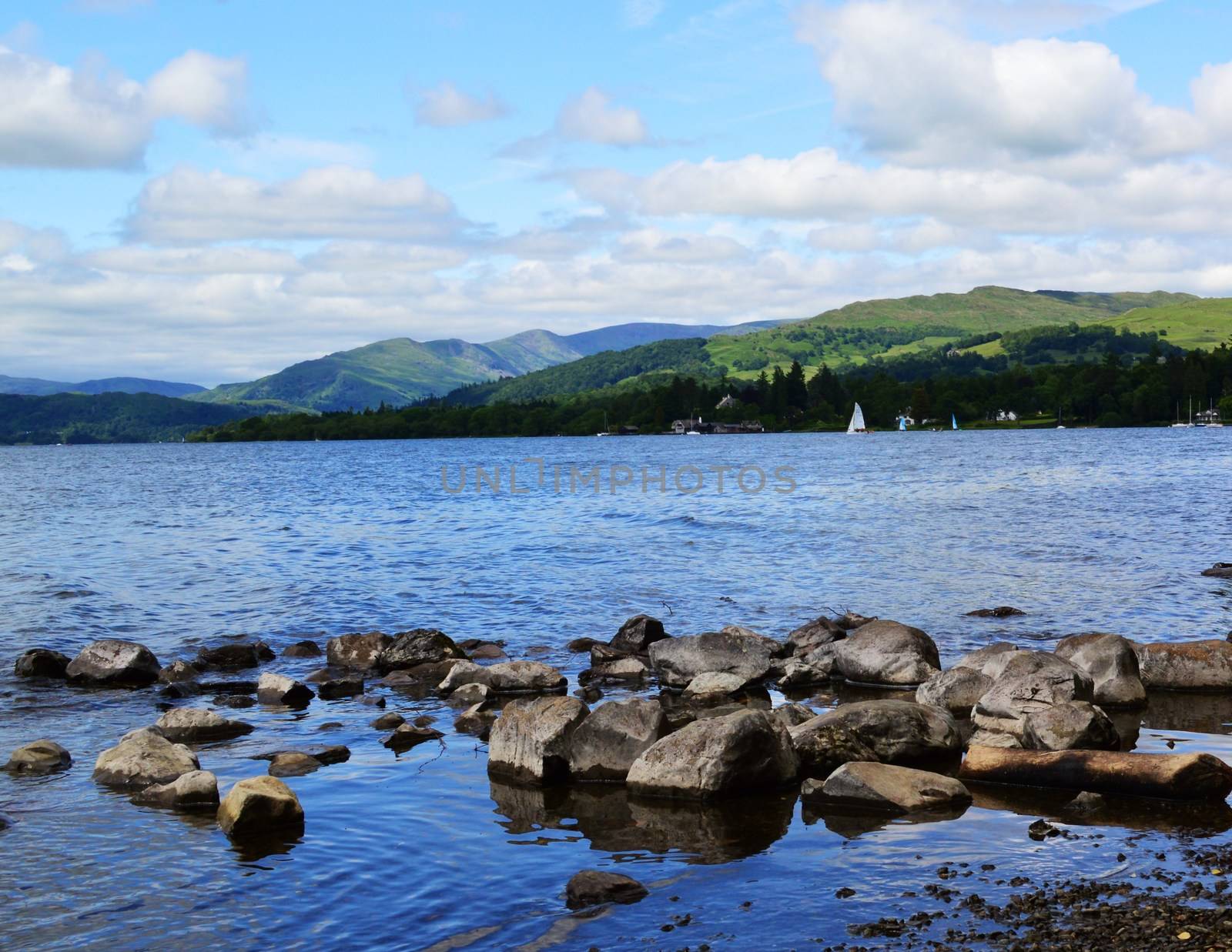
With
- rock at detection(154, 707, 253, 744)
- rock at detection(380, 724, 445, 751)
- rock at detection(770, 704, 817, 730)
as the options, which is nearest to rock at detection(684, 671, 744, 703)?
rock at detection(770, 704, 817, 730)

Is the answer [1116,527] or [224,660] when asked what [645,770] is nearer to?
[224,660]

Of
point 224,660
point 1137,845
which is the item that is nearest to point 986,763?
point 1137,845

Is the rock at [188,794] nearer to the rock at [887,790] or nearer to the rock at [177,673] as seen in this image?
the rock at [887,790]

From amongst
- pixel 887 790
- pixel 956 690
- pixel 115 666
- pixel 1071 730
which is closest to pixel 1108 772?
pixel 1071 730

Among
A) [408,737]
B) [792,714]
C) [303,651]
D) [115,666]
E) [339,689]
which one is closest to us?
[792,714]

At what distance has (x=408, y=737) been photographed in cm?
1948

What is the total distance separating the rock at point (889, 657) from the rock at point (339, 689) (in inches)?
419

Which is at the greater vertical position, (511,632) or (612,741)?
(612,741)

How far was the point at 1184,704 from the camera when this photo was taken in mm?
20750

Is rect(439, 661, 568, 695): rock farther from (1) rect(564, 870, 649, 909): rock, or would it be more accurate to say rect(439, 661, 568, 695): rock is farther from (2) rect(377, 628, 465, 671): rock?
(1) rect(564, 870, 649, 909): rock

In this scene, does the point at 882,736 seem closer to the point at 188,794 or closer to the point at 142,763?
the point at 188,794

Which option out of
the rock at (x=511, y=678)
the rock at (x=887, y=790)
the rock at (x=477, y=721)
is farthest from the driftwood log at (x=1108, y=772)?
the rock at (x=511, y=678)

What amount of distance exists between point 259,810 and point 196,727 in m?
5.94

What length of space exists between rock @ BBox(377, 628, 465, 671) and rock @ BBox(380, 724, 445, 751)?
589 cm
